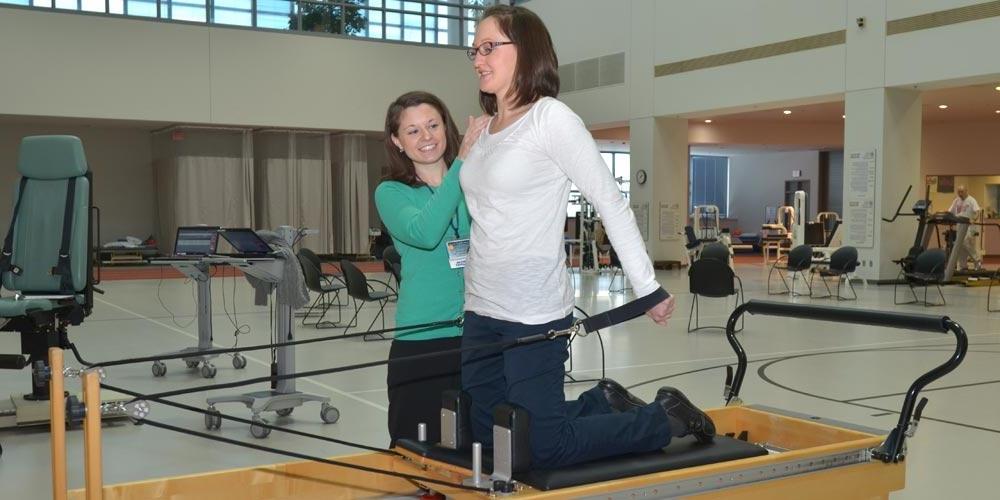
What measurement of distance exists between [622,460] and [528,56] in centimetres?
113

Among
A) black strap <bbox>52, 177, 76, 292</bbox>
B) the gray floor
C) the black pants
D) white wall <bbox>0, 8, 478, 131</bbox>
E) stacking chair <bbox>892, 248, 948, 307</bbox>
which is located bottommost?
the gray floor

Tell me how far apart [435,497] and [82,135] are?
20.8 meters

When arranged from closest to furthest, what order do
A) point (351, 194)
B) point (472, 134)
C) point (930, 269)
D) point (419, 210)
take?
point (472, 134) < point (419, 210) < point (930, 269) < point (351, 194)

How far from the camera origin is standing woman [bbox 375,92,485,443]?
289cm

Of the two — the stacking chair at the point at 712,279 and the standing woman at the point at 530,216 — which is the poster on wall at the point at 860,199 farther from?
the standing woman at the point at 530,216

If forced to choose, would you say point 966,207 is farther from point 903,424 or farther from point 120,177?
point 120,177

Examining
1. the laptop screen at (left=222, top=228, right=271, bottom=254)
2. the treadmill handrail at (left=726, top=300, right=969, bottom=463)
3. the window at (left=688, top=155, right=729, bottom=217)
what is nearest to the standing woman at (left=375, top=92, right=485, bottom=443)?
the treadmill handrail at (left=726, top=300, right=969, bottom=463)

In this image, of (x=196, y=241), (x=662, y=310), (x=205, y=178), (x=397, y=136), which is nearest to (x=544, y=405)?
(x=662, y=310)

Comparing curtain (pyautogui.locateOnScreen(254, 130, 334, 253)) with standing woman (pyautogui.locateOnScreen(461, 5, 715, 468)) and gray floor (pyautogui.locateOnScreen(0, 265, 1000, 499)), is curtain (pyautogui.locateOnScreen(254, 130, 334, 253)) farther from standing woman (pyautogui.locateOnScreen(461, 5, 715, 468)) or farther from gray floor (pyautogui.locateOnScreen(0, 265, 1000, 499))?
standing woman (pyautogui.locateOnScreen(461, 5, 715, 468))

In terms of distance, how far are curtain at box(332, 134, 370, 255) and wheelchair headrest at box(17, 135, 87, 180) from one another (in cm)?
1669

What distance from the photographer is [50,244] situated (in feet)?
18.1

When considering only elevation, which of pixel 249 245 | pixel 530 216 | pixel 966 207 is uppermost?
pixel 530 216

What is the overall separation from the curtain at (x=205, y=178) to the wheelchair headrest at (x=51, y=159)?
1521 cm

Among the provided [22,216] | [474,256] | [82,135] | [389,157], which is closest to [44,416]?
[22,216]
